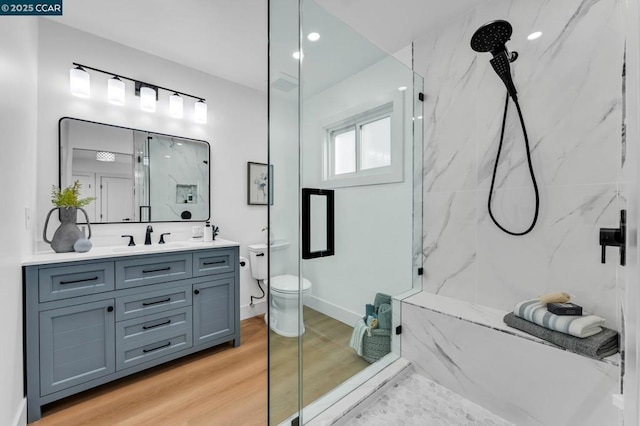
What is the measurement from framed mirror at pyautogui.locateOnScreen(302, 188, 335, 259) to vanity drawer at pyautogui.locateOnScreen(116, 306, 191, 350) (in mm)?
1294

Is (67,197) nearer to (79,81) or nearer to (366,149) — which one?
(79,81)

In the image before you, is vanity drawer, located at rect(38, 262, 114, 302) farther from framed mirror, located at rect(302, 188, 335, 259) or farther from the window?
the window

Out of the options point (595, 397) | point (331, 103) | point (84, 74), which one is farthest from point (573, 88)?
point (84, 74)

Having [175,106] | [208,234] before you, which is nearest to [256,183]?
[208,234]

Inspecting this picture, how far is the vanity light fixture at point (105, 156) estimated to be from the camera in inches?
82.7

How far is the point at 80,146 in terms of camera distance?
2014mm

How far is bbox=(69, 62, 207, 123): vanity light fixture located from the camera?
1.94 metres

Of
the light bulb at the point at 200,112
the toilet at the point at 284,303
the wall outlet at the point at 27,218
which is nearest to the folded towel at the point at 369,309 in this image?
the toilet at the point at 284,303

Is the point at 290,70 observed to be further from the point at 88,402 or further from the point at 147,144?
the point at 88,402

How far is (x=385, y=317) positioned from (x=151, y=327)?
164cm

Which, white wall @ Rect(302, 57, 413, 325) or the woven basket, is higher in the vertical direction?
white wall @ Rect(302, 57, 413, 325)

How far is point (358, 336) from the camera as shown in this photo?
171 centimetres

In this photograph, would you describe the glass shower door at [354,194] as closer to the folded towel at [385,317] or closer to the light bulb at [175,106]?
the folded towel at [385,317]

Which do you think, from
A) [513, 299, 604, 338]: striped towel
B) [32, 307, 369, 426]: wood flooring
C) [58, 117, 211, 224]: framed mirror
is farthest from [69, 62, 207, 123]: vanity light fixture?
[513, 299, 604, 338]: striped towel
